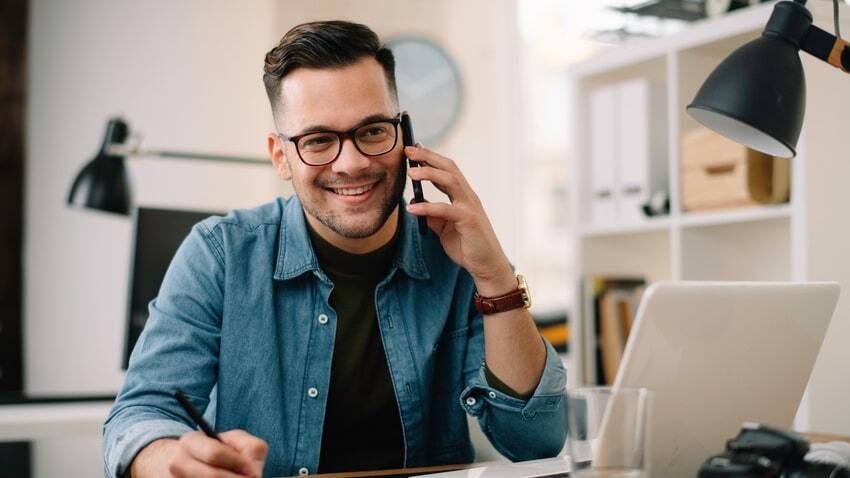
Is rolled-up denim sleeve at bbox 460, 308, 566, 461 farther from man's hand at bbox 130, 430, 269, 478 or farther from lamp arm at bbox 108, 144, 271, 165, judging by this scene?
lamp arm at bbox 108, 144, 271, 165

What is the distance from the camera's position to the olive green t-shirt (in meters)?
1.50

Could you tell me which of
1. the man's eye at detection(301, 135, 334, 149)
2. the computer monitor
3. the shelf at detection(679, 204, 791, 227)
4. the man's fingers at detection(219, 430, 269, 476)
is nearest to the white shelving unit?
the shelf at detection(679, 204, 791, 227)

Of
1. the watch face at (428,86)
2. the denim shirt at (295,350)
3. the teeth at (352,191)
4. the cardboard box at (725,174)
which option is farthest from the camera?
the watch face at (428,86)

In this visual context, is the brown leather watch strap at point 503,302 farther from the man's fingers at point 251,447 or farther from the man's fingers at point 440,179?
the man's fingers at point 251,447

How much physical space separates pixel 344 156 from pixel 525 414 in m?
0.51

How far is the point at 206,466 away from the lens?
94cm

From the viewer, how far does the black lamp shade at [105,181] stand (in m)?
2.61

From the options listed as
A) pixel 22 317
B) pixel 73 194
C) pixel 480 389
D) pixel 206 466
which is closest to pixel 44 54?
pixel 22 317

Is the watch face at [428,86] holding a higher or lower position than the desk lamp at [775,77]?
higher

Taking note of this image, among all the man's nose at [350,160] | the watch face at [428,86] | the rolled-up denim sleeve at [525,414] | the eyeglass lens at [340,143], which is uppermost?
the watch face at [428,86]

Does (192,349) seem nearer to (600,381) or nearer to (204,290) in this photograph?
(204,290)

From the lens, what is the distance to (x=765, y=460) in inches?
35.6

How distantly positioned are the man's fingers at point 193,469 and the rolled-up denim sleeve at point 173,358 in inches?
8.3

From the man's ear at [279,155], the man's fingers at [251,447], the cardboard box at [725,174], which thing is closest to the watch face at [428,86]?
the cardboard box at [725,174]
